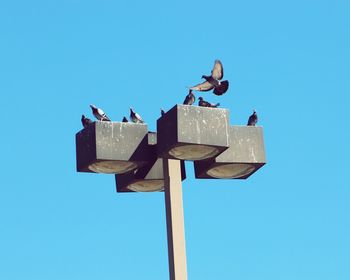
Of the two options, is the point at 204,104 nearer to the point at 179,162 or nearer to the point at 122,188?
the point at 179,162

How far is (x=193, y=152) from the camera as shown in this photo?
2569 cm

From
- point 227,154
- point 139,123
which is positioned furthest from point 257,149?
point 139,123

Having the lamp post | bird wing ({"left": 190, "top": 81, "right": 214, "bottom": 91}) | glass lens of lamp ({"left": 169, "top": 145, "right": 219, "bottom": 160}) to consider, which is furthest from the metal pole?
bird wing ({"left": 190, "top": 81, "right": 214, "bottom": 91})

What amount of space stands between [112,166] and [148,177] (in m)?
1.13

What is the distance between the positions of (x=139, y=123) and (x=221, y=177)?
6.91ft

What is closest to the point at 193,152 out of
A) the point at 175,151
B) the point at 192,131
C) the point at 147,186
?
the point at 175,151

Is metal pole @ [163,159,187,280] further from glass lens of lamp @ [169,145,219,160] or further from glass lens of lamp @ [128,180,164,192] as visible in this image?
glass lens of lamp @ [128,180,164,192]

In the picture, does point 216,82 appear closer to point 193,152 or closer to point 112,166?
point 193,152

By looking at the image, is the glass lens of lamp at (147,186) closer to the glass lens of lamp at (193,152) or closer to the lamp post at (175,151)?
the lamp post at (175,151)

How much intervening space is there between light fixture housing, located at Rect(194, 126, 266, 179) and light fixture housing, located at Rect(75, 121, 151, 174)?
4.27ft

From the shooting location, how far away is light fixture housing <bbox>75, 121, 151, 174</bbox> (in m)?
25.5

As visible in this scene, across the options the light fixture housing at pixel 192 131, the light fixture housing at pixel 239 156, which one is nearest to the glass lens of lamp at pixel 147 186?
the light fixture housing at pixel 239 156

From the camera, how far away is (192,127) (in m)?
25.0

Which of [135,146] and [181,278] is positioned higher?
[135,146]
